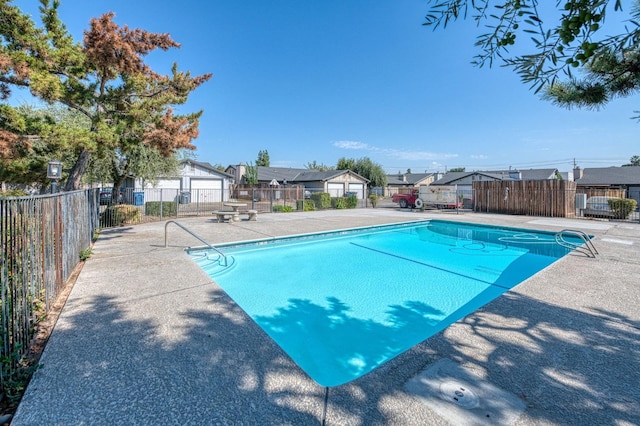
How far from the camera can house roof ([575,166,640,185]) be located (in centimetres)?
2835

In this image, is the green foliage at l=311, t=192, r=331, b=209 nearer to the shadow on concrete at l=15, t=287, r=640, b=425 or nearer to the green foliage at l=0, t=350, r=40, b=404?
the shadow on concrete at l=15, t=287, r=640, b=425

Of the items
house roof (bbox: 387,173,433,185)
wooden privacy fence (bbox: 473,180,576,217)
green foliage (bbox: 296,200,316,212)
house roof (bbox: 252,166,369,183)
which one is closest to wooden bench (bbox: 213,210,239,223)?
green foliage (bbox: 296,200,316,212)

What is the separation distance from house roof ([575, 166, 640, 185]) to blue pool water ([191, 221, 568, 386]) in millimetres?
28160

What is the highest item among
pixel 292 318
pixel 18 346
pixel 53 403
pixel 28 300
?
pixel 28 300

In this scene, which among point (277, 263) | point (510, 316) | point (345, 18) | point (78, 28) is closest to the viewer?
point (510, 316)

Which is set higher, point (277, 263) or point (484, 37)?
point (484, 37)

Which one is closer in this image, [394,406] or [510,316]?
[394,406]

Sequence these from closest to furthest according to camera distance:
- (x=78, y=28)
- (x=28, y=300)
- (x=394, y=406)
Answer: (x=394, y=406) → (x=28, y=300) → (x=78, y=28)

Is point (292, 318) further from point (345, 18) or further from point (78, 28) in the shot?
point (345, 18)

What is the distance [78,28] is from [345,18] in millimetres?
8960

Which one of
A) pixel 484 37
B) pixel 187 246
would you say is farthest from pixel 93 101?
pixel 484 37

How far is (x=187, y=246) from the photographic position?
24.9ft

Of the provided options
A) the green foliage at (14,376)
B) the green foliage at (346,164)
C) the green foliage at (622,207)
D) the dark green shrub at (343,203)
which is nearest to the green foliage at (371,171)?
the green foliage at (346,164)

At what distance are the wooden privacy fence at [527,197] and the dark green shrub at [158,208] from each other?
1806cm
